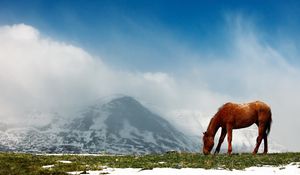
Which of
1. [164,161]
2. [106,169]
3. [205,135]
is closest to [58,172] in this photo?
[106,169]

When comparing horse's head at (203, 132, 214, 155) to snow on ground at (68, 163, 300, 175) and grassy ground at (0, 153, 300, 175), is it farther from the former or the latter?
snow on ground at (68, 163, 300, 175)

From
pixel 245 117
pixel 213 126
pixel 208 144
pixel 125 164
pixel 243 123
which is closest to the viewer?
pixel 125 164

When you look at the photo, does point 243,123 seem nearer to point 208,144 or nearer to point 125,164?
point 208,144

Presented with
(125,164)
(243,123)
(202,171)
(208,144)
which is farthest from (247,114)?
(125,164)

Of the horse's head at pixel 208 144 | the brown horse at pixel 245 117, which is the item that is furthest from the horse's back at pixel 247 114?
the horse's head at pixel 208 144

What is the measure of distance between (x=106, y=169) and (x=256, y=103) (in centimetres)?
1908

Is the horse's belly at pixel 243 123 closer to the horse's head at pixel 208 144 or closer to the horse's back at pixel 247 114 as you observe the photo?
the horse's back at pixel 247 114

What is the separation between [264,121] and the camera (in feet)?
157

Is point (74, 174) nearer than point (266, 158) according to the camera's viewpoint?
Yes

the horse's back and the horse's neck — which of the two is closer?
the horse's back

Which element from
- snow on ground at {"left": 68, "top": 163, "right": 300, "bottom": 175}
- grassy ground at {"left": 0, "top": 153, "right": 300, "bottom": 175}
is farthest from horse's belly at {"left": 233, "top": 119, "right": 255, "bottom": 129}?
snow on ground at {"left": 68, "top": 163, "right": 300, "bottom": 175}

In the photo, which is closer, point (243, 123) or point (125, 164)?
point (125, 164)

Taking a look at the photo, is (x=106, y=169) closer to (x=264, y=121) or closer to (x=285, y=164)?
(x=285, y=164)

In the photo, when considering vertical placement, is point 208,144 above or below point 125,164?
above
